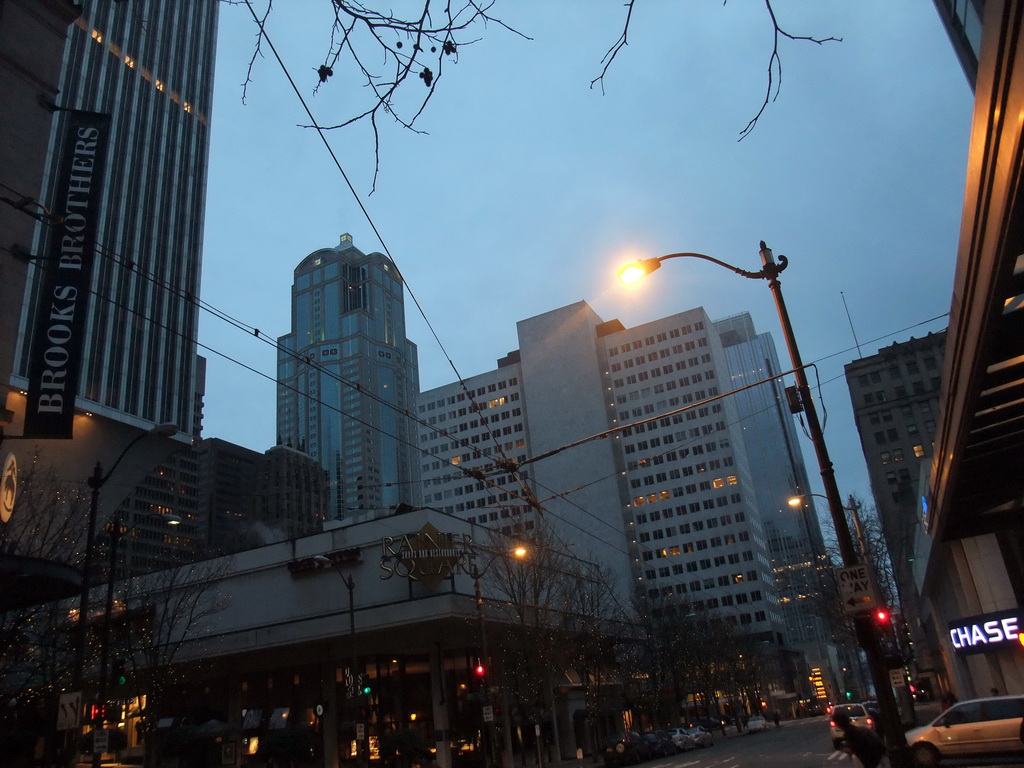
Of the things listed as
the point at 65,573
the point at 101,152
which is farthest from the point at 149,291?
the point at 65,573

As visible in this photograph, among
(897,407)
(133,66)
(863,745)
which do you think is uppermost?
(133,66)

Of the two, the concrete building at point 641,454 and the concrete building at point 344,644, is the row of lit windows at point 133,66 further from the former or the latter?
the concrete building at point 344,644

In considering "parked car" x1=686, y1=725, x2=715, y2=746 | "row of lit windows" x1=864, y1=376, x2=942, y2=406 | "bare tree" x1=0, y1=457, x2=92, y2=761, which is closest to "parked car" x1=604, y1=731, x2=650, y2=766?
"parked car" x1=686, y1=725, x2=715, y2=746

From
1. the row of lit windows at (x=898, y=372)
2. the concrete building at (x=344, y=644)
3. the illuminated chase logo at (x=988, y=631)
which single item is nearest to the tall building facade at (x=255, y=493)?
the row of lit windows at (x=898, y=372)

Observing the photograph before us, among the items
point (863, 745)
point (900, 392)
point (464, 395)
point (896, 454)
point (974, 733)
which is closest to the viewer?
point (863, 745)

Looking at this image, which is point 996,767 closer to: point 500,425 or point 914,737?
point 914,737

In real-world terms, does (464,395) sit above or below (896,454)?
above

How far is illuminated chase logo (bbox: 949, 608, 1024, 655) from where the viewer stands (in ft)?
79.4

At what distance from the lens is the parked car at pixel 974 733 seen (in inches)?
635

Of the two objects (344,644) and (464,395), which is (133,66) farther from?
(344,644)

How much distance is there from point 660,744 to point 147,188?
10289 cm

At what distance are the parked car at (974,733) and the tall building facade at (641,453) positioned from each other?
308ft

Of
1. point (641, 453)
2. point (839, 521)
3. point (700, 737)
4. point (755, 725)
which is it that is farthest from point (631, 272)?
point (641, 453)

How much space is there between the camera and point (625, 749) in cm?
3691
